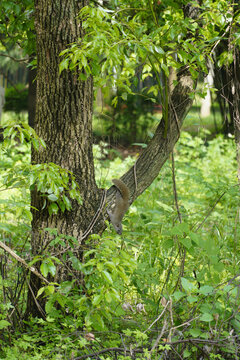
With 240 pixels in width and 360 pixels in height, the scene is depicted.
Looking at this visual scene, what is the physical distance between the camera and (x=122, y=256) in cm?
246

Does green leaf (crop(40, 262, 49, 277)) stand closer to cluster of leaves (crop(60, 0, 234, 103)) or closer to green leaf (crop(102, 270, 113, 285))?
green leaf (crop(102, 270, 113, 285))

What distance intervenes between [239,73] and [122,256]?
194 centimetres

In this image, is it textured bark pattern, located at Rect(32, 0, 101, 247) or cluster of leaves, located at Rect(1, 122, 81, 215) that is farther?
textured bark pattern, located at Rect(32, 0, 101, 247)

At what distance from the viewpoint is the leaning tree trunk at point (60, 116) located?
9.21 feet

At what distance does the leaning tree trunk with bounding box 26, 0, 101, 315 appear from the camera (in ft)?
9.21

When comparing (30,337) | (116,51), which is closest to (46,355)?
(30,337)

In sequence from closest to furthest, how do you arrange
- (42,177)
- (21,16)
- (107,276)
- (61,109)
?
(107,276) < (42,177) < (61,109) < (21,16)

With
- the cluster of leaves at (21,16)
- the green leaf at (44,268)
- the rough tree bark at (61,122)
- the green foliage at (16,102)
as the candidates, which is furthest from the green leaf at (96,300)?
the green foliage at (16,102)

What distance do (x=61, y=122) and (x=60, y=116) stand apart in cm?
4

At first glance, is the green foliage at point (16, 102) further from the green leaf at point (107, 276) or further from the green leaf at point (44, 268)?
the green leaf at point (107, 276)

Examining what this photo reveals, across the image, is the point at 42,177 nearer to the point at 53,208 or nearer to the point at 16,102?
the point at 53,208

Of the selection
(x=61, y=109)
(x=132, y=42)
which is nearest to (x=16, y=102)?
(x=61, y=109)

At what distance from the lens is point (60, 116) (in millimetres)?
2854

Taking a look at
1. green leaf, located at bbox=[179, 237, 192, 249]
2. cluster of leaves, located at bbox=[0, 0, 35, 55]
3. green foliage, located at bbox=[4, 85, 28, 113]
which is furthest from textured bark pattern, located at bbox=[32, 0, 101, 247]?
green foliage, located at bbox=[4, 85, 28, 113]
